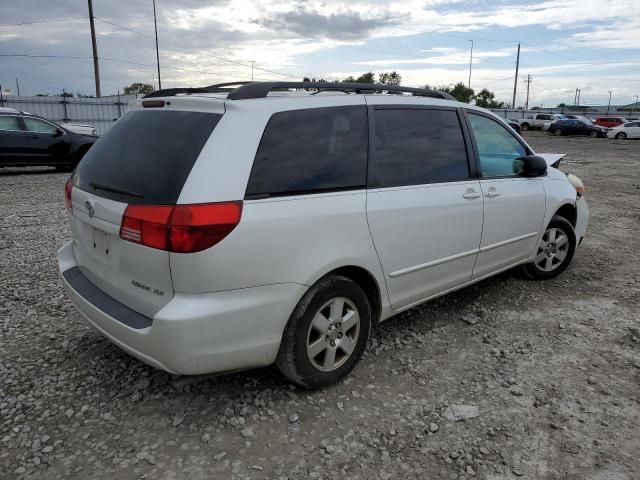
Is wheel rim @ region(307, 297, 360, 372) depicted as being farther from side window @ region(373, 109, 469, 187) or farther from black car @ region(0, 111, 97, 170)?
black car @ region(0, 111, 97, 170)

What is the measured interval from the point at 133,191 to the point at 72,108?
27469mm

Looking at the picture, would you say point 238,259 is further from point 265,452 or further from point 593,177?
point 593,177

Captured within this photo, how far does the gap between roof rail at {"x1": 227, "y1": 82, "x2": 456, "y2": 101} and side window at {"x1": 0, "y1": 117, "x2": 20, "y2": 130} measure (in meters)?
12.0

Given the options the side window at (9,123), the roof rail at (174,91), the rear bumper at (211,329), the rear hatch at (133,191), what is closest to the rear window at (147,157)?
the rear hatch at (133,191)

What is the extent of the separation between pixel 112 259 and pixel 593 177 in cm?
1372

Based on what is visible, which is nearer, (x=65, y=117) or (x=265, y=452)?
(x=265, y=452)

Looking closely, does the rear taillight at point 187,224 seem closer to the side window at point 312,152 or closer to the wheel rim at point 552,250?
the side window at point 312,152

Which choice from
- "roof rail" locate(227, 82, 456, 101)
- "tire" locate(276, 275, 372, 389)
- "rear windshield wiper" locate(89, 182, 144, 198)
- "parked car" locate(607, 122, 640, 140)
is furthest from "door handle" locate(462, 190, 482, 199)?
"parked car" locate(607, 122, 640, 140)

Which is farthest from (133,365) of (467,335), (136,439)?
(467,335)

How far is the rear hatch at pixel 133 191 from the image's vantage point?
2.40 meters

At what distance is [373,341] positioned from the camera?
3598 mm

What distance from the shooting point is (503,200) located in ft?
12.9

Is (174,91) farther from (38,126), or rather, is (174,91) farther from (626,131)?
(626,131)

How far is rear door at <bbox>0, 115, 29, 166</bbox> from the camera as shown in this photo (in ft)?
39.9
